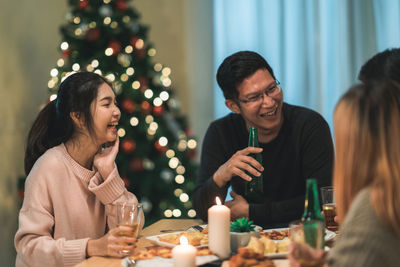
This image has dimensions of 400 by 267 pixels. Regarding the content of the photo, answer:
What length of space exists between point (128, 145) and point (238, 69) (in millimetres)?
1381

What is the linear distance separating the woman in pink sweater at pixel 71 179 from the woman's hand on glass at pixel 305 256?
28.4 inches

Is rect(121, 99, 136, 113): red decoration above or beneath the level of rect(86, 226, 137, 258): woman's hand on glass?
above

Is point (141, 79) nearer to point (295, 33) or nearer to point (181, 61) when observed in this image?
point (181, 61)

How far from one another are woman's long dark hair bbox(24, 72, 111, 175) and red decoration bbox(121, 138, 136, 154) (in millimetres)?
1413

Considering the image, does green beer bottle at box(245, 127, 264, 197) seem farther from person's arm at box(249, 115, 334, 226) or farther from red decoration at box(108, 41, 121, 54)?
red decoration at box(108, 41, 121, 54)

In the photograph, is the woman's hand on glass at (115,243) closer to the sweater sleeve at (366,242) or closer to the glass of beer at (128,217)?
the glass of beer at (128,217)

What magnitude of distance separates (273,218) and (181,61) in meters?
2.65

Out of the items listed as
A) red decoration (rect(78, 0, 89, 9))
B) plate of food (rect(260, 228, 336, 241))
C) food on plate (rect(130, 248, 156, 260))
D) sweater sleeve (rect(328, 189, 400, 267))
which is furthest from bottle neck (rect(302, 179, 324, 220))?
red decoration (rect(78, 0, 89, 9))

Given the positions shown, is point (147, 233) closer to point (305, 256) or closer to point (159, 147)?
point (305, 256)

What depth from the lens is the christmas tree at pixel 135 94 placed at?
3.39 m

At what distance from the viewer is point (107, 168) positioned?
1.89 metres

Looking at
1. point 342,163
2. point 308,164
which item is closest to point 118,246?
point 342,163

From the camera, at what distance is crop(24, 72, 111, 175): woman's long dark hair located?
1925mm

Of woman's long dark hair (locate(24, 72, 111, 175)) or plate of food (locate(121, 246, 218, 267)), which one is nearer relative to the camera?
plate of food (locate(121, 246, 218, 267))
